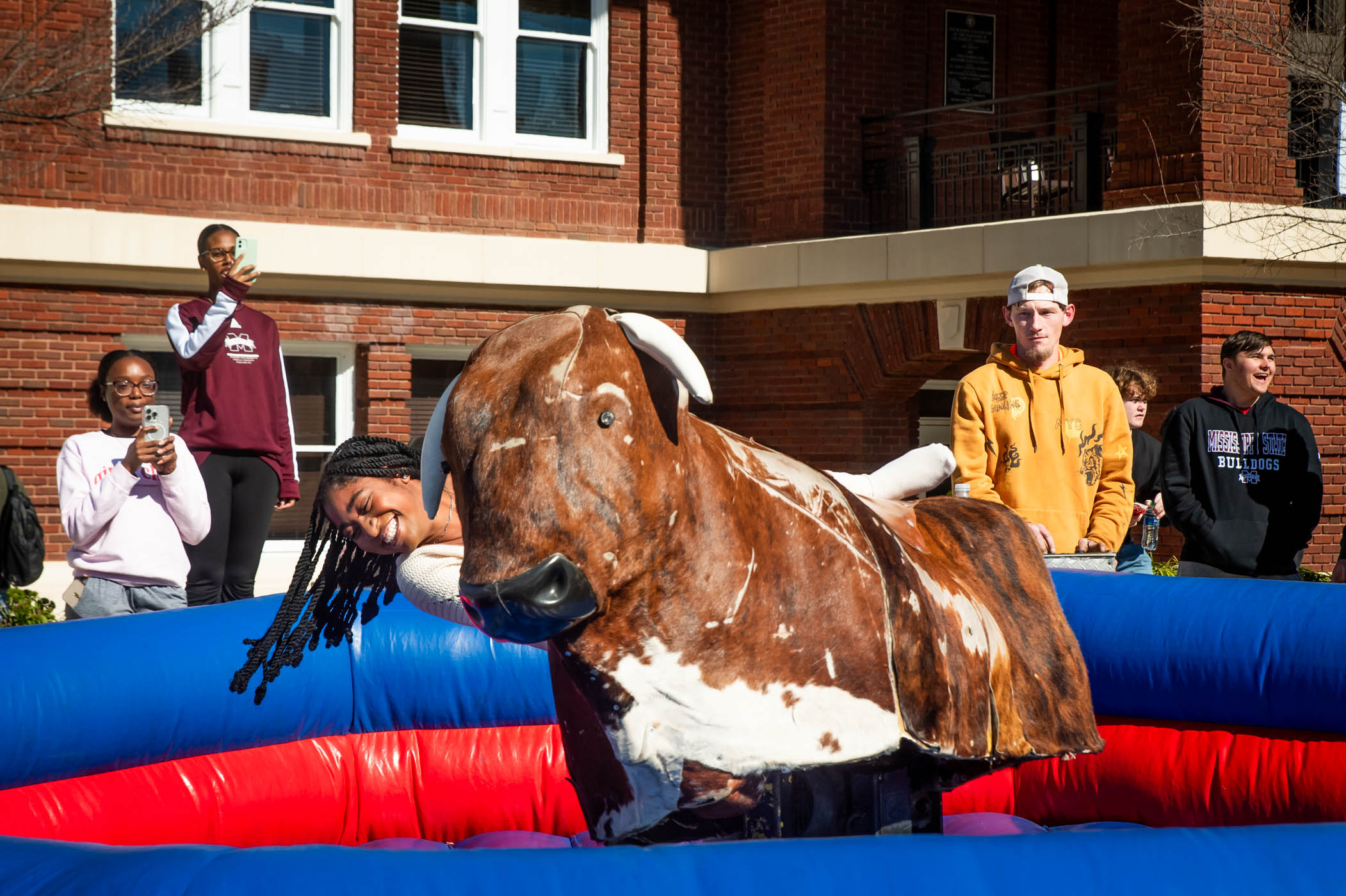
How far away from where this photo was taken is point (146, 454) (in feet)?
16.6

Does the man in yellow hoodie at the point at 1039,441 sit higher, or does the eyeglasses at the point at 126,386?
the eyeglasses at the point at 126,386

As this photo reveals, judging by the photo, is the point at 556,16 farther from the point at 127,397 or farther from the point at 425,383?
the point at 127,397

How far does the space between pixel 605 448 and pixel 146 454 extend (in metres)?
3.53

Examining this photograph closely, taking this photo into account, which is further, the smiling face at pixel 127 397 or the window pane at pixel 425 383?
the window pane at pixel 425 383

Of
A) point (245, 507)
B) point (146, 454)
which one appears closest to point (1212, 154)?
point (245, 507)

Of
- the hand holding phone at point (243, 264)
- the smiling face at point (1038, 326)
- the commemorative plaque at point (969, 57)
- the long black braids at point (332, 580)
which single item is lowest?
the long black braids at point (332, 580)

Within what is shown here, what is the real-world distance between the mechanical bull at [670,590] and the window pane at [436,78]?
40.7ft

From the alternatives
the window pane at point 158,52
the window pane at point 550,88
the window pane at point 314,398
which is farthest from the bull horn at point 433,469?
the window pane at point 550,88

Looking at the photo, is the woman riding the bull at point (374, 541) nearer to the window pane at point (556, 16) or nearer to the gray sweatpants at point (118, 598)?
the gray sweatpants at point (118, 598)

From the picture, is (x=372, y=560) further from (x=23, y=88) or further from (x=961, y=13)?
(x=961, y=13)

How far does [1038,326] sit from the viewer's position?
3.99m

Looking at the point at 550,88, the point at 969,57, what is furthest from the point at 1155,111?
the point at 550,88

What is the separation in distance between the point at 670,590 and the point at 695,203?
1287 centimetres

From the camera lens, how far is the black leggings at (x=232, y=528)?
6.14 meters
